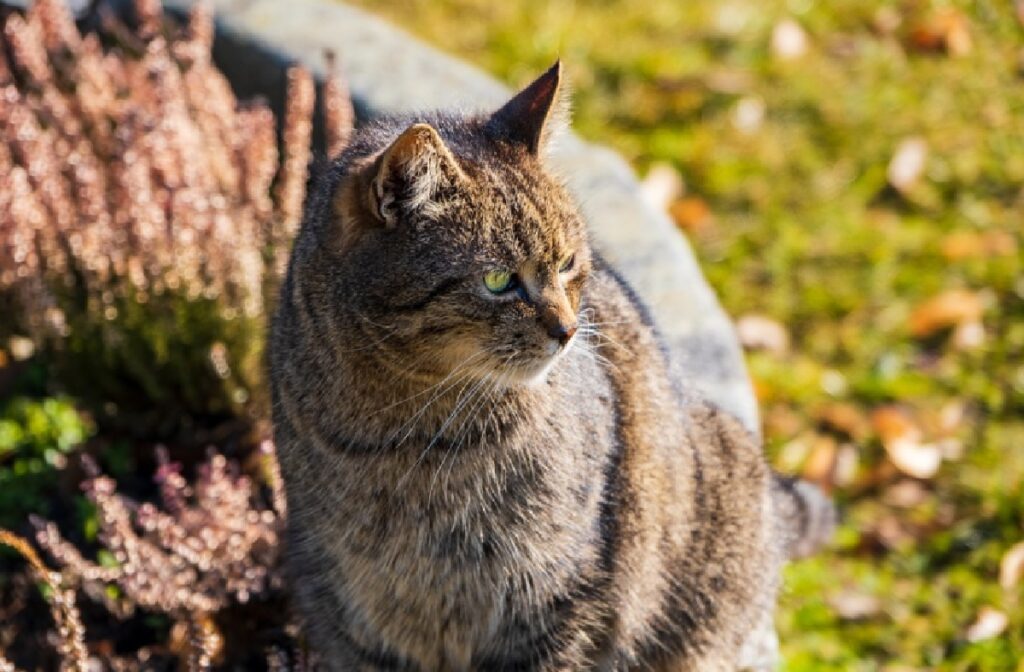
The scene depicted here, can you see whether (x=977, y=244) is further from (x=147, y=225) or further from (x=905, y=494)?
(x=147, y=225)

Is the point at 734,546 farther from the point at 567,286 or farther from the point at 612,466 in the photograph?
the point at 567,286

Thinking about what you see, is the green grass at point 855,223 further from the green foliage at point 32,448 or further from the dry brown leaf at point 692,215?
the green foliage at point 32,448

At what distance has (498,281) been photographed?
2301 mm

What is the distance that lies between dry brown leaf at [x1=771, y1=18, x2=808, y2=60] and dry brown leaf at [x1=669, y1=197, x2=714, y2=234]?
1.01m

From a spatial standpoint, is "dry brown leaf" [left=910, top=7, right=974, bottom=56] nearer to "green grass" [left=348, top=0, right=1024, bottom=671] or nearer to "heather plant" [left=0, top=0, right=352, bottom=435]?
"green grass" [left=348, top=0, right=1024, bottom=671]

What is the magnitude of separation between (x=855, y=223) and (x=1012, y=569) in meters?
1.60

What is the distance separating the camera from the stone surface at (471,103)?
3461mm

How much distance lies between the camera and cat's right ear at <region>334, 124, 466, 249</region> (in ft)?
7.02

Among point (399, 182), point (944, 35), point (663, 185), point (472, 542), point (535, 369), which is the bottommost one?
point (663, 185)

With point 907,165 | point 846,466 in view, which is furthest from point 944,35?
point 846,466

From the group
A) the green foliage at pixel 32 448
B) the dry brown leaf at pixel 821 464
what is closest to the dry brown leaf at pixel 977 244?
the dry brown leaf at pixel 821 464

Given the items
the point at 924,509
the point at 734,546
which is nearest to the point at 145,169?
the point at 734,546

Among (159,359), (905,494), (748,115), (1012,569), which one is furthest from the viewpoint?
(748,115)

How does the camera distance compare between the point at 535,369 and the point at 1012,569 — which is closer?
the point at 535,369
